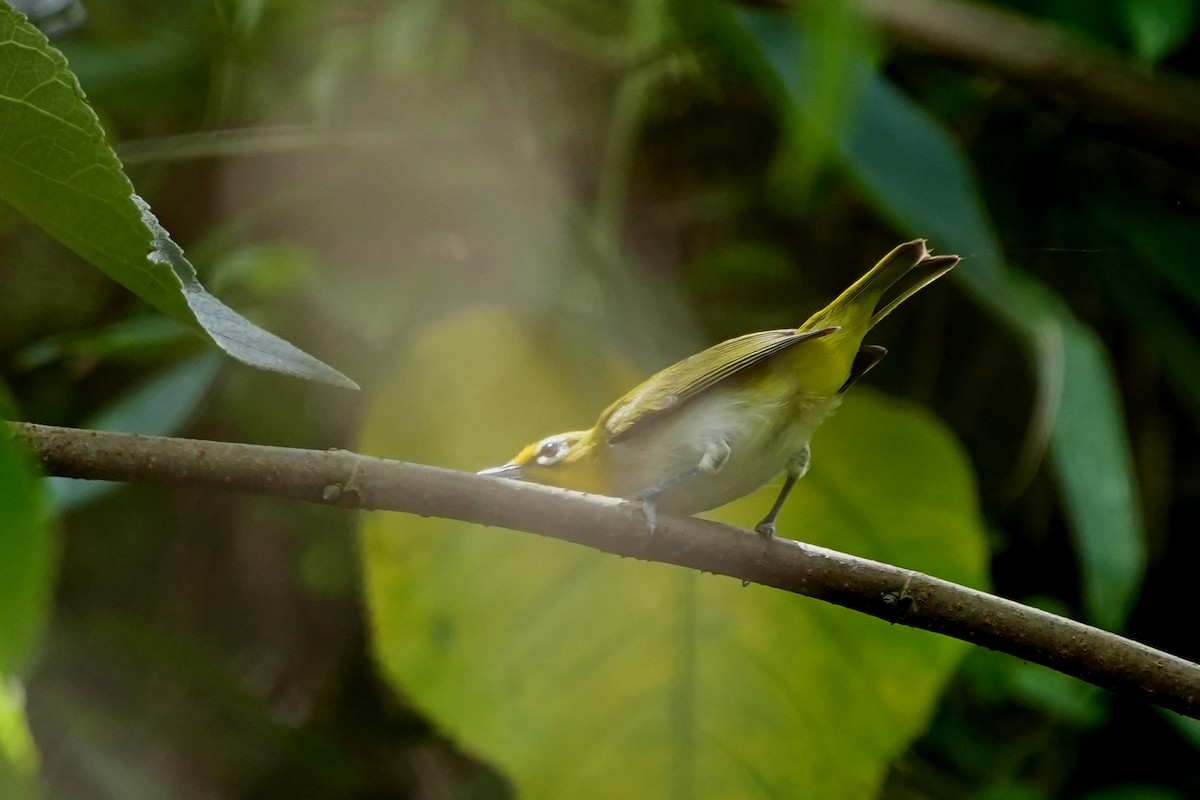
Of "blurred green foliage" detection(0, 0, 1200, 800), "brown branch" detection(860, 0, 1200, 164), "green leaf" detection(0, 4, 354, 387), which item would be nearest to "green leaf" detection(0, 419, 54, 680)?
"green leaf" detection(0, 4, 354, 387)

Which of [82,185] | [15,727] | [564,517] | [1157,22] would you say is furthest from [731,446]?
Result: [1157,22]

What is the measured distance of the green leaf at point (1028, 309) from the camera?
2.39 feet

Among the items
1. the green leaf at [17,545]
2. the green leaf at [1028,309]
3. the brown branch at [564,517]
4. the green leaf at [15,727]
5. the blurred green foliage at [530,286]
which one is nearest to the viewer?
the green leaf at [17,545]

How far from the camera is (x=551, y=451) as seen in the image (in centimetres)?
55

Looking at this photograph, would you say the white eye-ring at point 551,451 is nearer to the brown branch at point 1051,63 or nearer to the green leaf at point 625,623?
the green leaf at point 625,623

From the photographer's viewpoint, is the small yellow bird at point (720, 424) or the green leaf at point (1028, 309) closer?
the small yellow bird at point (720, 424)

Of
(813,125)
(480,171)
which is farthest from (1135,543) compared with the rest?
(480,171)

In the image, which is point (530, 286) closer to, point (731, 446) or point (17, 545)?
point (731, 446)

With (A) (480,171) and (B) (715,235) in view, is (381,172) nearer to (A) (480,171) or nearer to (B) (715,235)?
(A) (480,171)

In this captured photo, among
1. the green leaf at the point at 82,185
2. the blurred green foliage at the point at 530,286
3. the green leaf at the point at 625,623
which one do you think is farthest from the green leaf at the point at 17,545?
the blurred green foliage at the point at 530,286

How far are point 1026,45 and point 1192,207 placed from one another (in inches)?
8.7

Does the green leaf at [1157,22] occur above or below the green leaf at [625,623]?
above

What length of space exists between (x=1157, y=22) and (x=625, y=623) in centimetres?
62

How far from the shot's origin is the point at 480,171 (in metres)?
0.94
